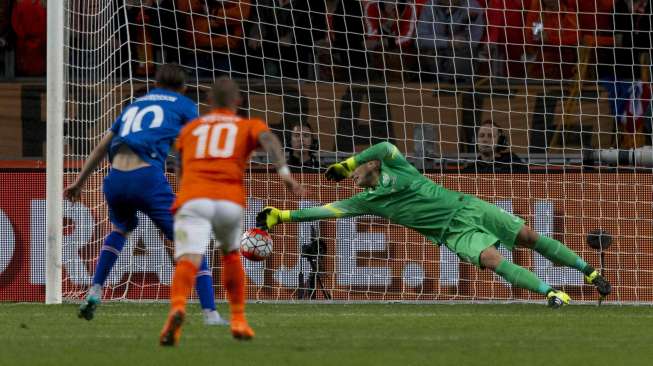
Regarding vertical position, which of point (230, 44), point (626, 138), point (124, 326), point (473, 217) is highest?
point (230, 44)

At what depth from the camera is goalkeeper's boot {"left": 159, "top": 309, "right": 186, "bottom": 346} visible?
333 inches

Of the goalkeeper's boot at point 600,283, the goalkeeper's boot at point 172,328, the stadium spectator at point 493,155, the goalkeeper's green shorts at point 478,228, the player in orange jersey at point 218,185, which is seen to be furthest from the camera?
the stadium spectator at point 493,155

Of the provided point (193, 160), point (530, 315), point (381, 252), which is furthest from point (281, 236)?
point (193, 160)

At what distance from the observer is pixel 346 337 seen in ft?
31.4

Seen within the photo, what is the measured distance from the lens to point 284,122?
15750mm

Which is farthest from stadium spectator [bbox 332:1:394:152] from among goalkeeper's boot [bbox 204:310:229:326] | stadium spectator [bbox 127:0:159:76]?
goalkeeper's boot [bbox 204:310:229:326]

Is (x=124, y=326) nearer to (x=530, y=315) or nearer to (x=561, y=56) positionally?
(x=530, y=315)

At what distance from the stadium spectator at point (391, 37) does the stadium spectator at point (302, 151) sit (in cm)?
148

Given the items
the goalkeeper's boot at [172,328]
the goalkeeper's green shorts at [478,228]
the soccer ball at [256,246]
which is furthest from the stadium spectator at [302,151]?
the goalkeeper's boot at [172,328]

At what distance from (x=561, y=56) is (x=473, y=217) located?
393 cm

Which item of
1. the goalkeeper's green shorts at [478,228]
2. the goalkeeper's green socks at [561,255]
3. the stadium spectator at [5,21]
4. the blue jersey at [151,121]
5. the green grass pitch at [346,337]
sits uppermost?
the stadium spectator at [5,21]

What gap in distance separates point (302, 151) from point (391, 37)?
2088 mm

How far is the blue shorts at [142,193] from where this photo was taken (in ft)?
36.4

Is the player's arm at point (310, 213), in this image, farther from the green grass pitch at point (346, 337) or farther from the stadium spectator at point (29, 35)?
the stadium spectator at point (29, 35)
